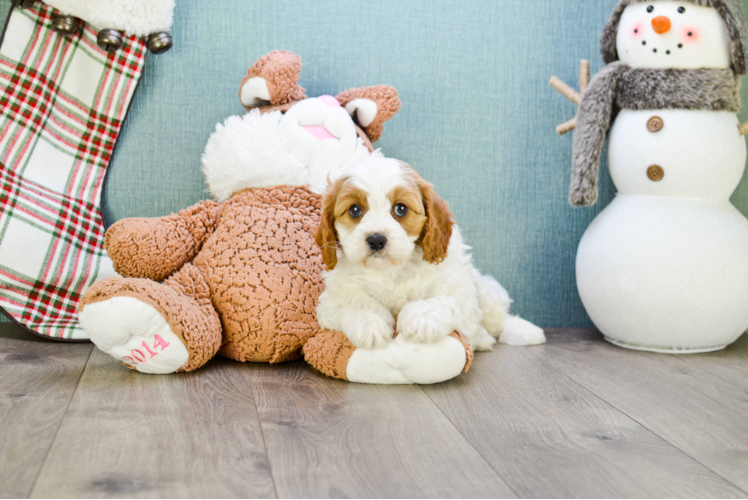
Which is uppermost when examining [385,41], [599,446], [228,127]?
[385,41]

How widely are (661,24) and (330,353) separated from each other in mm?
1177

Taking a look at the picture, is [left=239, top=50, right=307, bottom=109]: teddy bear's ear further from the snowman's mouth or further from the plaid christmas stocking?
the snowman's mouth

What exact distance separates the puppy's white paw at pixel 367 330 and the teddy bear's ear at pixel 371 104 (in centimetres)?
60

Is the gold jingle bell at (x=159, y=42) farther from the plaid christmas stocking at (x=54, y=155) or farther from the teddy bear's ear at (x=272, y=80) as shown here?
the teddy bear's ear at (x=272, y=80)

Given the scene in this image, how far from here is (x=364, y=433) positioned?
103cm

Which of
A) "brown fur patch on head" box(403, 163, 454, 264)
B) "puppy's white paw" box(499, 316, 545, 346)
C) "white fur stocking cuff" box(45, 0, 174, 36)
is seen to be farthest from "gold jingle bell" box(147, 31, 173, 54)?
"puppy's white paw" box(499, 316, 545, 346)

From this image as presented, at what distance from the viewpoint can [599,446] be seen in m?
1.00

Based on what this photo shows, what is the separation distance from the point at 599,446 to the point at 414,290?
517 mm

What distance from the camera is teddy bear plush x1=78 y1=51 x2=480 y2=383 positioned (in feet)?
4.16

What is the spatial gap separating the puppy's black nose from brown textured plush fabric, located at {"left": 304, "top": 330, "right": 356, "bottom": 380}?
0.23 m

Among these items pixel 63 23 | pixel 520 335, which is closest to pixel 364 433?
pixel 520 335

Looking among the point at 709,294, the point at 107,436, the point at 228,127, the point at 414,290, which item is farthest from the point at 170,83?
the point at 709,294

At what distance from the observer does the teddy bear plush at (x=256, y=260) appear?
1269 millimetres

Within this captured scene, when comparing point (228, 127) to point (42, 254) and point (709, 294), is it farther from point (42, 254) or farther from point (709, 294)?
point (709, 294)
